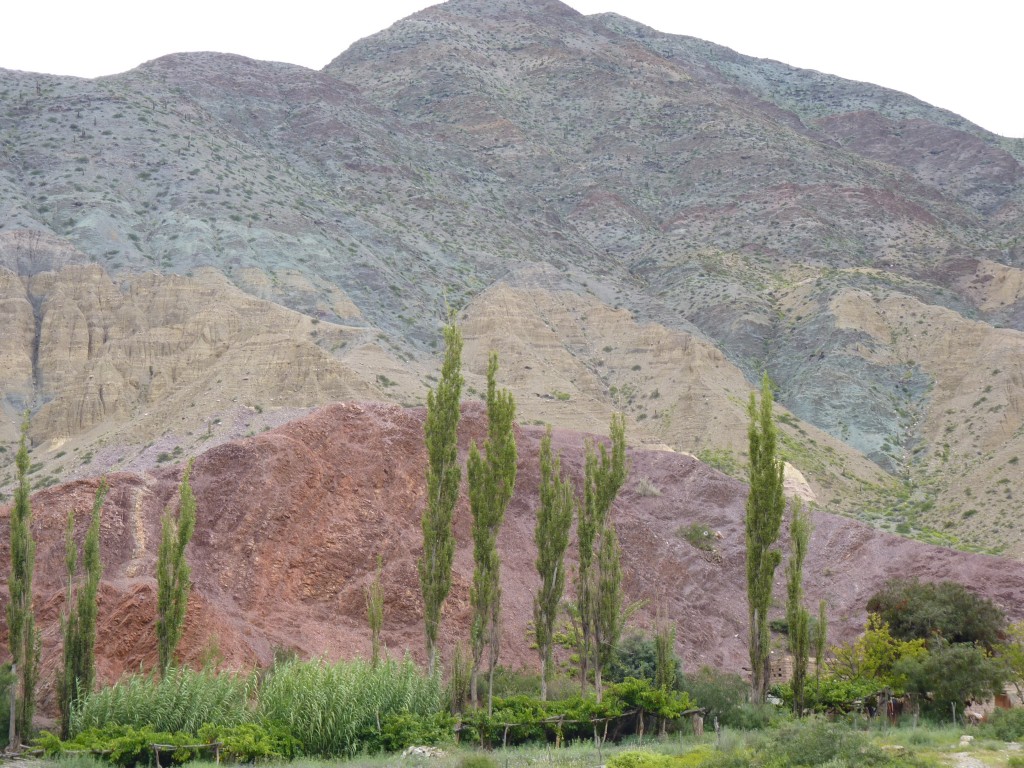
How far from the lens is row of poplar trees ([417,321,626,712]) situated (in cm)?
2391

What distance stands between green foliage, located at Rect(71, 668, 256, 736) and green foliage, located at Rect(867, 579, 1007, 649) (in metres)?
18.6

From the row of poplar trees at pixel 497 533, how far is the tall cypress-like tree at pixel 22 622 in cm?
810

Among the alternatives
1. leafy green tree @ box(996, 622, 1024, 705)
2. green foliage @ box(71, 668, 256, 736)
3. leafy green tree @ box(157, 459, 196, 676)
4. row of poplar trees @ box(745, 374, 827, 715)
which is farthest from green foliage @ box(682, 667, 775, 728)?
leafy green tree @ box(157, 459, 196, 676)

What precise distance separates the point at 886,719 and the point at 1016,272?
6183 centimetres

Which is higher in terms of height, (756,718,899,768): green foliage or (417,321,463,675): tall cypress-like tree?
(417,321,463,675): tall cypress-like tree

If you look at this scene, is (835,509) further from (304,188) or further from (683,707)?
(304,188)

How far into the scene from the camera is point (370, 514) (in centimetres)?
3388

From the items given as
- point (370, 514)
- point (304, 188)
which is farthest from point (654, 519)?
point (304, 188)

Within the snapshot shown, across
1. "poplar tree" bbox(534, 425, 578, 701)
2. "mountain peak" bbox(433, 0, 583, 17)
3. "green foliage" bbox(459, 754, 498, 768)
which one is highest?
"mountain peak" bbox(433, 0, 583, 17)

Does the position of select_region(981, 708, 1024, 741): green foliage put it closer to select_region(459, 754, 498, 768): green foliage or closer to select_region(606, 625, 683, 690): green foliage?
select_region(606, 625, 683, 690): green foliage

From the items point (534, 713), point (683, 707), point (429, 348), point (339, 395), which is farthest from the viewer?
point (429, 348)

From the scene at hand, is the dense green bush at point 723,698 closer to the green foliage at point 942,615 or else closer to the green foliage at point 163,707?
the green foliage at point 942,615

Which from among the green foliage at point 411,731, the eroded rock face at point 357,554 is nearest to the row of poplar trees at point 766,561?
the eroded rock face at point 357,554

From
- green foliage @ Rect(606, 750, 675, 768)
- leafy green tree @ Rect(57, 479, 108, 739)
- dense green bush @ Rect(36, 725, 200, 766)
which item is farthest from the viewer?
leafy green tree @ Rect(57, 479, 108, 739)
